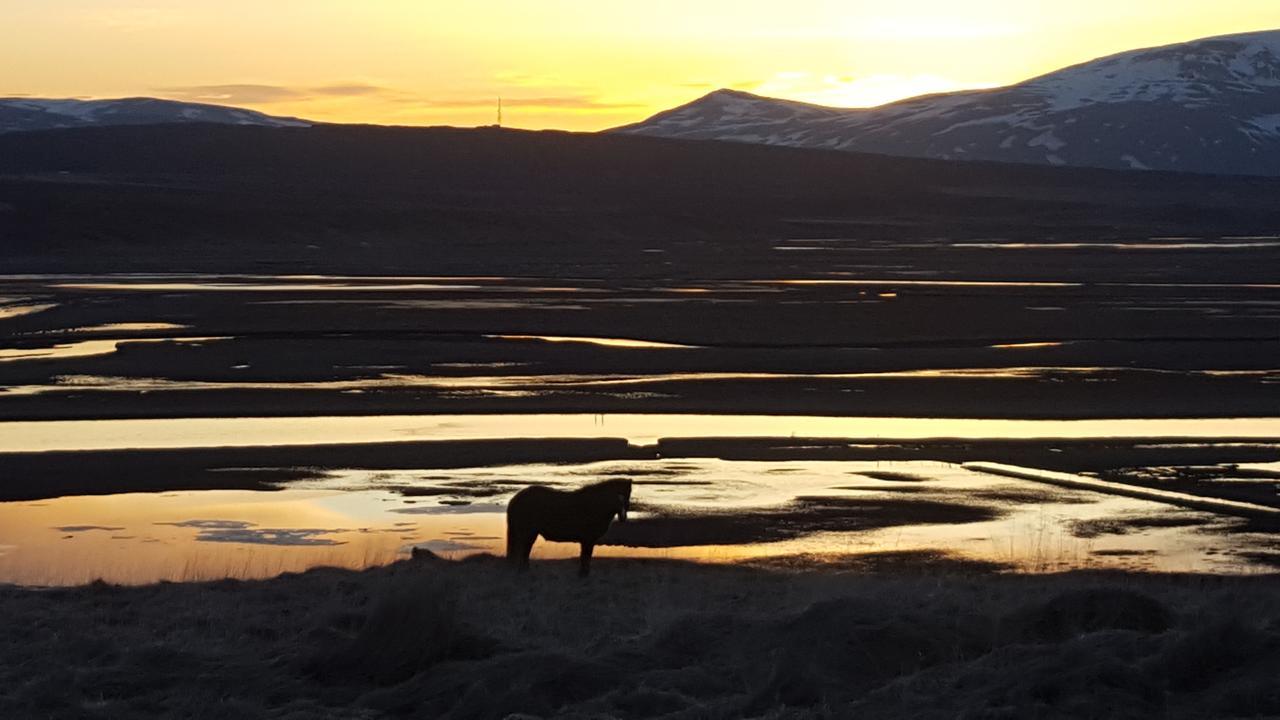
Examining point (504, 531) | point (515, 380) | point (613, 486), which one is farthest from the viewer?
point (515, 380)

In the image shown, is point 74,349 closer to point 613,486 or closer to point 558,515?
point 558,515

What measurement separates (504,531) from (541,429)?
8.78 meters

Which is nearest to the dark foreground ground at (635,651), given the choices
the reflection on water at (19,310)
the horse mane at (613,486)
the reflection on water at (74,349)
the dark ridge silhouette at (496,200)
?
the horse mane at (613,486)

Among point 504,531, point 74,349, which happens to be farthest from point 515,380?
point 504,531

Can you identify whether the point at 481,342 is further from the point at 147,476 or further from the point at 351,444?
the point at 147,476

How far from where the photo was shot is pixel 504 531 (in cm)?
2014

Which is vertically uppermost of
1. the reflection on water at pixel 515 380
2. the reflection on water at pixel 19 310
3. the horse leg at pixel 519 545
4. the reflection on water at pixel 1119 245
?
the horse leg at pixel 519 545

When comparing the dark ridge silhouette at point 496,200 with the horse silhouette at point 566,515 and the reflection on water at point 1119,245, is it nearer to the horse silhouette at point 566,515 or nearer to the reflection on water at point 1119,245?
the reflection on water at point 1119,245

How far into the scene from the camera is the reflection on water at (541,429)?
91.0ft

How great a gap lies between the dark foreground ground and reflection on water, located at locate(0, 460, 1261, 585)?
2.86 meters

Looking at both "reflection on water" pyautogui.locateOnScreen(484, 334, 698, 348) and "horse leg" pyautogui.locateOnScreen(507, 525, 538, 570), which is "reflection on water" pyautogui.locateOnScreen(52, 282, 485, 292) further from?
"horse leg" pyautogui.locateOnScreen(507, 525, 538, 570)

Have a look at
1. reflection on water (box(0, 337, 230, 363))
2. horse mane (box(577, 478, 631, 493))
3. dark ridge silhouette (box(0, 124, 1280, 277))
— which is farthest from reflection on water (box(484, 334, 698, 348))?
dark ridge silhouette (box(0, 124, 1280, 277))

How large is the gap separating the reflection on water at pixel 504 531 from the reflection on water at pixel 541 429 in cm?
321

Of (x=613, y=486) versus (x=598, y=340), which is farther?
(x=598, y=340)
